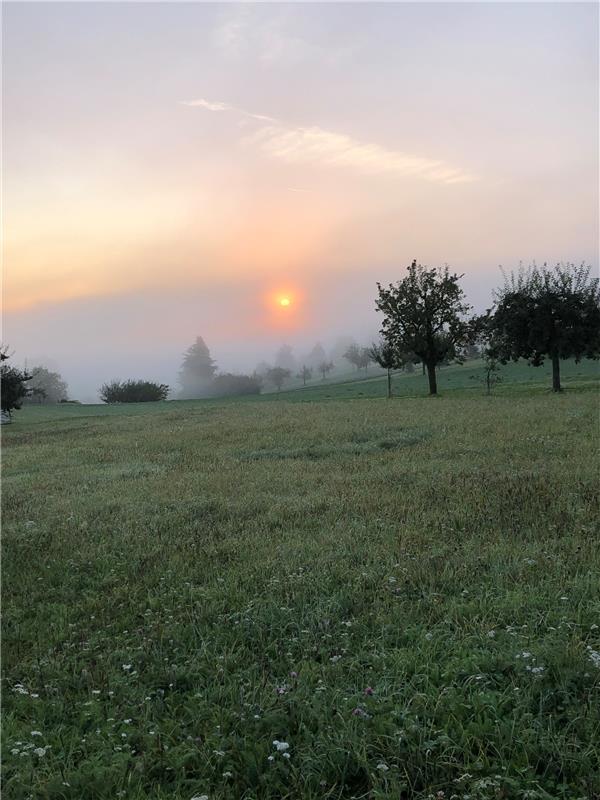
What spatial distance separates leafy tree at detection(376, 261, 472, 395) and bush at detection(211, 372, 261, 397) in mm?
93373

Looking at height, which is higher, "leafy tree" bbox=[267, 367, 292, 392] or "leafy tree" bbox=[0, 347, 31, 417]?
"leafy tree" bbox=[267, 367, 292, 392]

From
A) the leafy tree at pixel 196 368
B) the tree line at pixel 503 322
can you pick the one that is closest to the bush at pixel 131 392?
the tree line at pixel 503 322

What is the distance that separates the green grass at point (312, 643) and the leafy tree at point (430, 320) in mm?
35496

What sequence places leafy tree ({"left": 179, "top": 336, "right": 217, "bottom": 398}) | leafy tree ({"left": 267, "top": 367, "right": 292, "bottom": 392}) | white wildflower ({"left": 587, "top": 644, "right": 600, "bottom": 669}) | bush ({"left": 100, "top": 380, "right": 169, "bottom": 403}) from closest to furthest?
white wildflower ({"left": 587, "top": 644, "right": 600, "bottom": 669}) < bush ({"left": 100, "top": 380, "right": 169, "bottom": 403}) < leafy tree ({"left": 267, "top": 367, "right": 292, "bottom": 392}) < leafy tree ({"left": 179, "top": 336, "right": 217, "bottom": 398})

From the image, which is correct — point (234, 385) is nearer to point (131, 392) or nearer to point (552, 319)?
point (131, 392)

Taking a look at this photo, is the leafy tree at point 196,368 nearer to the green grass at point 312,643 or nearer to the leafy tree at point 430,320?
the leafy tree at point 430,320

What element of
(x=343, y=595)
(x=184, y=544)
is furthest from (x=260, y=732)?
(x=184, y=544)

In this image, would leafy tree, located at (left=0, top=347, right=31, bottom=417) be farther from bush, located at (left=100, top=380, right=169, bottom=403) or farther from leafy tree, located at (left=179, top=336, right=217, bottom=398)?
leafy tree, located at (left=179, top=336, right=217, bottom=398)

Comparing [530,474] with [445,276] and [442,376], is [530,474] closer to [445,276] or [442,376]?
[445,276]

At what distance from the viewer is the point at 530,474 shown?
9.84 meters

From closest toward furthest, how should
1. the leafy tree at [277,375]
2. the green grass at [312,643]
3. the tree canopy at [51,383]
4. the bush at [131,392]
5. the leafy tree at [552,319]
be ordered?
the green grass at [312,643]
the leafy tree at [552,319]
the bush at [131,392]
the tree canopy at [51,383]
the leafy tree at [277,375]

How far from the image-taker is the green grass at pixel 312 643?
10.5ft


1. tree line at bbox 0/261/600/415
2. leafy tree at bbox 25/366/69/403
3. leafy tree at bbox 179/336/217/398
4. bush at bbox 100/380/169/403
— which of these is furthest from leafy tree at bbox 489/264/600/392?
leafy tree at bbox 179/336/217/398

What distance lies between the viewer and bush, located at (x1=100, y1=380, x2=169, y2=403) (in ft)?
296
